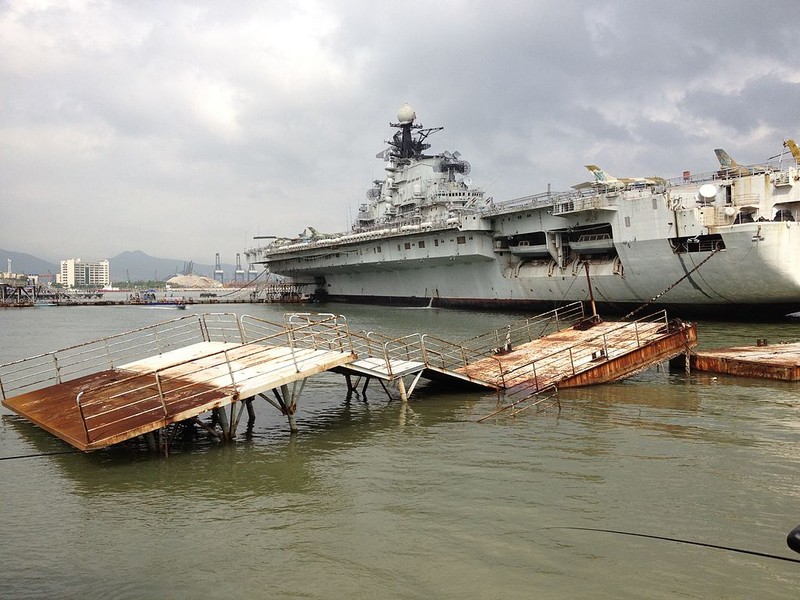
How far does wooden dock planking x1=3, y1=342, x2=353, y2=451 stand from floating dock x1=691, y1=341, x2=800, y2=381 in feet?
31.8

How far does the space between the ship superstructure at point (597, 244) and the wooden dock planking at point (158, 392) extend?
1246 cm

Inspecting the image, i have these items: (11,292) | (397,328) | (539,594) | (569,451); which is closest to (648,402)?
(569,451)

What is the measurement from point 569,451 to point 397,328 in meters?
21.1

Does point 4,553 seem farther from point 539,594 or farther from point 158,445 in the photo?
point 539,594

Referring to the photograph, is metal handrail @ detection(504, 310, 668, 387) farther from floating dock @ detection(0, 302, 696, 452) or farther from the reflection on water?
the reflection on water

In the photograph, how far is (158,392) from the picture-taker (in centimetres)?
1039

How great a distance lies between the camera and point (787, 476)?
785cm

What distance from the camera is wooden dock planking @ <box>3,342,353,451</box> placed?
887 cm

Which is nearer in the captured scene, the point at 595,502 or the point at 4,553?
the point at 4,553

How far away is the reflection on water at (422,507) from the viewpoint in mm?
5520

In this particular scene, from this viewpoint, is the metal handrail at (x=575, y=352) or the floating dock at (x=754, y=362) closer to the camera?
the floating dock at (x=754, y=362)

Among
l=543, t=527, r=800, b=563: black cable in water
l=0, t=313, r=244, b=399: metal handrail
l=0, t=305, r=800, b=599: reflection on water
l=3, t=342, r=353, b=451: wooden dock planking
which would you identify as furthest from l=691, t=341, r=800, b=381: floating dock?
l=0, t=313, r=244, b=399: metal handrail

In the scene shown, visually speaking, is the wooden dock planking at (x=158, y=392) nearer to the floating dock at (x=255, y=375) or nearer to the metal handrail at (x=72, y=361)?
the floating dock at (x=255, y=375)

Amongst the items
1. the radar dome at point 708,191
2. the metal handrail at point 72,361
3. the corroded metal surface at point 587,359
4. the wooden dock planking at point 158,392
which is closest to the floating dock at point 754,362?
the corroded metal surface at point 587,359
